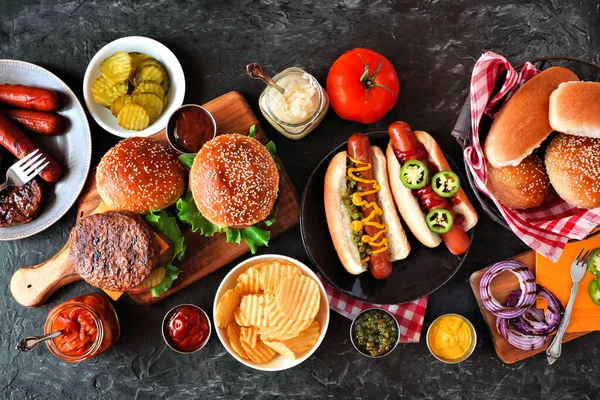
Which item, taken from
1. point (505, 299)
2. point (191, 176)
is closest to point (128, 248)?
point (191, 176)

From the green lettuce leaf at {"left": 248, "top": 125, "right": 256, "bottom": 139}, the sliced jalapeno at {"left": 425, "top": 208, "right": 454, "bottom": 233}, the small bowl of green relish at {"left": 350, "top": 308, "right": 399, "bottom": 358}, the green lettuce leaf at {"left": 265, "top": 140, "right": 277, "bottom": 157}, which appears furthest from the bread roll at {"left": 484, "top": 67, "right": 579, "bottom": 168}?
the green lettuce leaf at {"left": 248, "top": 125, "right": 256, "bottom": 139}

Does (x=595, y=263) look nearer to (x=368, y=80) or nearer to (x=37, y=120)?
(x=368, y=80)

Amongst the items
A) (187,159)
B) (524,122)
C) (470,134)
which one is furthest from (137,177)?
(524,122)

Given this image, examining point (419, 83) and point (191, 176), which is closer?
point (191, 176)

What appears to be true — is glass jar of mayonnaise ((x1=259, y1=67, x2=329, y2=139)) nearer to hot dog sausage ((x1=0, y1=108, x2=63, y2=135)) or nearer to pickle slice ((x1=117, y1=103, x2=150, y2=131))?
pickle slice ((x1=117, y1=103, x2=150, y2=131))

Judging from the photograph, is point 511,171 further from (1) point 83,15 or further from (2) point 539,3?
(1) point 83,15
